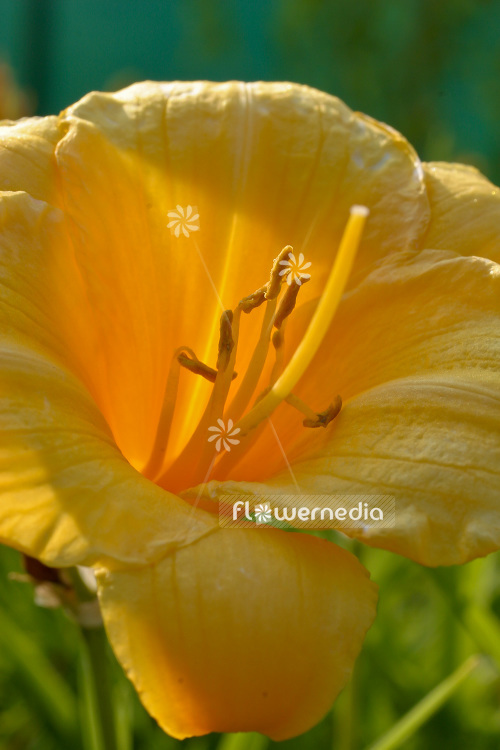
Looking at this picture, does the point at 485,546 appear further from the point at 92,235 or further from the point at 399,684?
the point at 399,684

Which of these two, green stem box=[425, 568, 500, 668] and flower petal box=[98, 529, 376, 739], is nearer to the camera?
flower petal box=[98, 529, 376, 739]

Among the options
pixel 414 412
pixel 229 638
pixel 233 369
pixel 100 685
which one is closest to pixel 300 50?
pixel 233 369

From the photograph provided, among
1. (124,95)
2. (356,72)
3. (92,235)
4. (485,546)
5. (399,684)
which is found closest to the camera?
(485,546)

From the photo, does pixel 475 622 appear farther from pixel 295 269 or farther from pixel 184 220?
pixel 184 220

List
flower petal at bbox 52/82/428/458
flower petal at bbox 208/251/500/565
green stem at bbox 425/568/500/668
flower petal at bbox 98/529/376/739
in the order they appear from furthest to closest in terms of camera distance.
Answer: green stem at bbox 425/568/500/668 → flower petal at bbox 52/82/428/458 → flower petal at bbox 208/251/500/565 → flower petal at bbox 98/529/376/739

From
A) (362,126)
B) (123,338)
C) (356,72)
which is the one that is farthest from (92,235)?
(356,72)

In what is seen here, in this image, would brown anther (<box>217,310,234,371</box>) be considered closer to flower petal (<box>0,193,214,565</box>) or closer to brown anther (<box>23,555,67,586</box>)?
flower petal (<box>0,193,214,565</box>)

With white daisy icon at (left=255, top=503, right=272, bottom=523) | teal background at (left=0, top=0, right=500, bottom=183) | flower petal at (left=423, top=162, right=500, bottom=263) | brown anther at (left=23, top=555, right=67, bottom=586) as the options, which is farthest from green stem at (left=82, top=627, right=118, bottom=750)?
teal background at (left=0, top=0, right=500, bottom=183)
